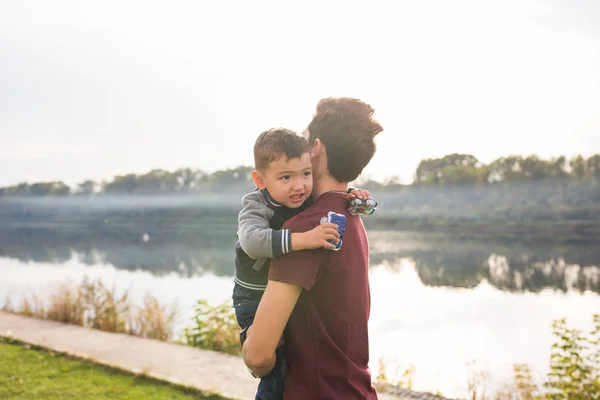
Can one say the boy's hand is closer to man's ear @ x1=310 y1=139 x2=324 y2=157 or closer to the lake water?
man's ear @ x1=310 y1=139 x2=324 y2=157

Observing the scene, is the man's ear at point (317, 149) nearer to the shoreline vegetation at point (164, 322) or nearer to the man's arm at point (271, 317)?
the man's arm at point (271, 317)

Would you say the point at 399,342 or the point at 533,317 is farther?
the point at 533,317

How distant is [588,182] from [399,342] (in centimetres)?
3691

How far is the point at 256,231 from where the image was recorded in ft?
5.26

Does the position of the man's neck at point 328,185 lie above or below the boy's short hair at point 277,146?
below

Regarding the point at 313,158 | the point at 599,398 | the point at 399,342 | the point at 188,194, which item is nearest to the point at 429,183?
the point at 188,194

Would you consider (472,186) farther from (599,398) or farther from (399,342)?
(599,398)

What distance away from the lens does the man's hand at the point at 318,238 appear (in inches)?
58.0

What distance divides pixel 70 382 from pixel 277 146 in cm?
455

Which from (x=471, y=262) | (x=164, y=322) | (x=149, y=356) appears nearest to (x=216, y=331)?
(x=149, y=356)

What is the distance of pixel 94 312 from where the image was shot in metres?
8.17

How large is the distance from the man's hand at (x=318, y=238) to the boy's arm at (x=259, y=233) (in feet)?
0.10

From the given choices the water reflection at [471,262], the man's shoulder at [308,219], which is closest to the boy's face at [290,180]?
the man's shoulder at [308,219]

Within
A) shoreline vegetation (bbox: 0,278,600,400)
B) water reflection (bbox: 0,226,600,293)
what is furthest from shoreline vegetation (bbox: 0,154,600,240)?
shoreline vegetation (bbox: 0,278,600,400)
